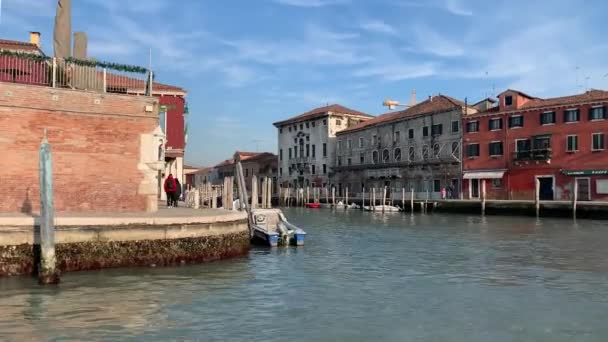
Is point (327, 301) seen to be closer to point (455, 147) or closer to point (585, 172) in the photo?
point (585, 172)

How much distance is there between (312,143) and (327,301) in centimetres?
5325

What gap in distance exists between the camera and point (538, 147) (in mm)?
37344

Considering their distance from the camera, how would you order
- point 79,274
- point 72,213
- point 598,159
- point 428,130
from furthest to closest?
point 428,130 → point 598,159 → point 72,213 → point 79,274

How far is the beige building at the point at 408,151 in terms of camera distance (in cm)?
4412

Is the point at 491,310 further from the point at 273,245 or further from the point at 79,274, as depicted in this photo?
the point at 273,245

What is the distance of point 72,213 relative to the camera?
12.7 m

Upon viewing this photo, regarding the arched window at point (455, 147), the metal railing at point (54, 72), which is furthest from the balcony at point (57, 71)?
the arched window at point (455, 147)

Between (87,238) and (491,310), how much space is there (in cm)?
762

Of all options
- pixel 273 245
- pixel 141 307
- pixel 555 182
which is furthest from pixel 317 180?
pixel 141 307

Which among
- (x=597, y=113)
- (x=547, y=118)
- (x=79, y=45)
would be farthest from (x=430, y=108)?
(x=79, y=45)

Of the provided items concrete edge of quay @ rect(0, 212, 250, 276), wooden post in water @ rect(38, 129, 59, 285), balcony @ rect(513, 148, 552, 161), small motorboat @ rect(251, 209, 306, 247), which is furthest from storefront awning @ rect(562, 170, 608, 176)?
wooden post in water @ rect(38, 129, 59, 285)

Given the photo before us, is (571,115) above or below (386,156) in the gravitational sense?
above

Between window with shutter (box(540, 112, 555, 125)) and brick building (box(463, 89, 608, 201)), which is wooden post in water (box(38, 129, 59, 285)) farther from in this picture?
window with shutter (box(540, 112, 555, 125))

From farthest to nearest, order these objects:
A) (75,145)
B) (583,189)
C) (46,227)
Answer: (583,189), (75,145), (46,227)
